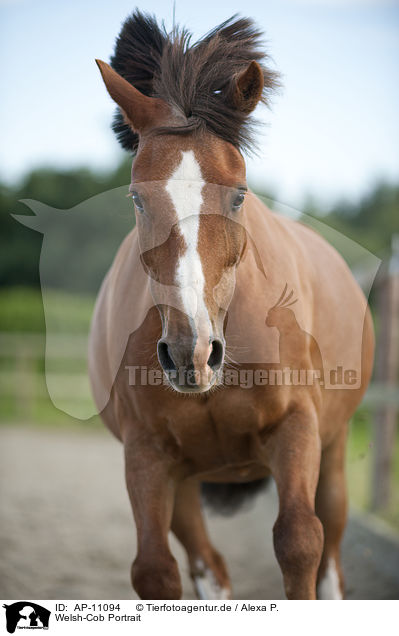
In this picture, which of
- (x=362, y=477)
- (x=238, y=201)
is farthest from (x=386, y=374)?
(x=238, y=201)

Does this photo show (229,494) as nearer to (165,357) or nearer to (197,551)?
(197,551)

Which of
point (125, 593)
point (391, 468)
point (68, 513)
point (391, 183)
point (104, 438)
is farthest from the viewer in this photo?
point (391, 183)

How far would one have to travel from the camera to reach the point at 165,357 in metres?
2.01

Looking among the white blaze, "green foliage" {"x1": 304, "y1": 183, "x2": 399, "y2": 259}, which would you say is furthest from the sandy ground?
"green foliage" {"x1": 304, "y1": 183, "x2": 399, "y2": 259}

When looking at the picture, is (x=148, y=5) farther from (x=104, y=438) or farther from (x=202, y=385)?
(x=104, y=438)

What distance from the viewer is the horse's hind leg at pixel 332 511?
326 cm

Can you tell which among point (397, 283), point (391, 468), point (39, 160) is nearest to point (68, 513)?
point (391, 468)

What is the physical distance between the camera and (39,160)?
15031 millimetres

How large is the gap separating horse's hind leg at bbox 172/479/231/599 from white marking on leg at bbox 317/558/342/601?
0.46 m

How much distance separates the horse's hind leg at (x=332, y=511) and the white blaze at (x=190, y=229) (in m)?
1.72

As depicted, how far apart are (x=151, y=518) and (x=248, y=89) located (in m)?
1.55

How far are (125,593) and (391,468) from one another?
2.38m

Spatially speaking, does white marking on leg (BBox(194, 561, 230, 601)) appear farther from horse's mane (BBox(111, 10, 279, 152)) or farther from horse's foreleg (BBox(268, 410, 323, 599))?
horse's mane (BBox(111, 10, 279, 152))
